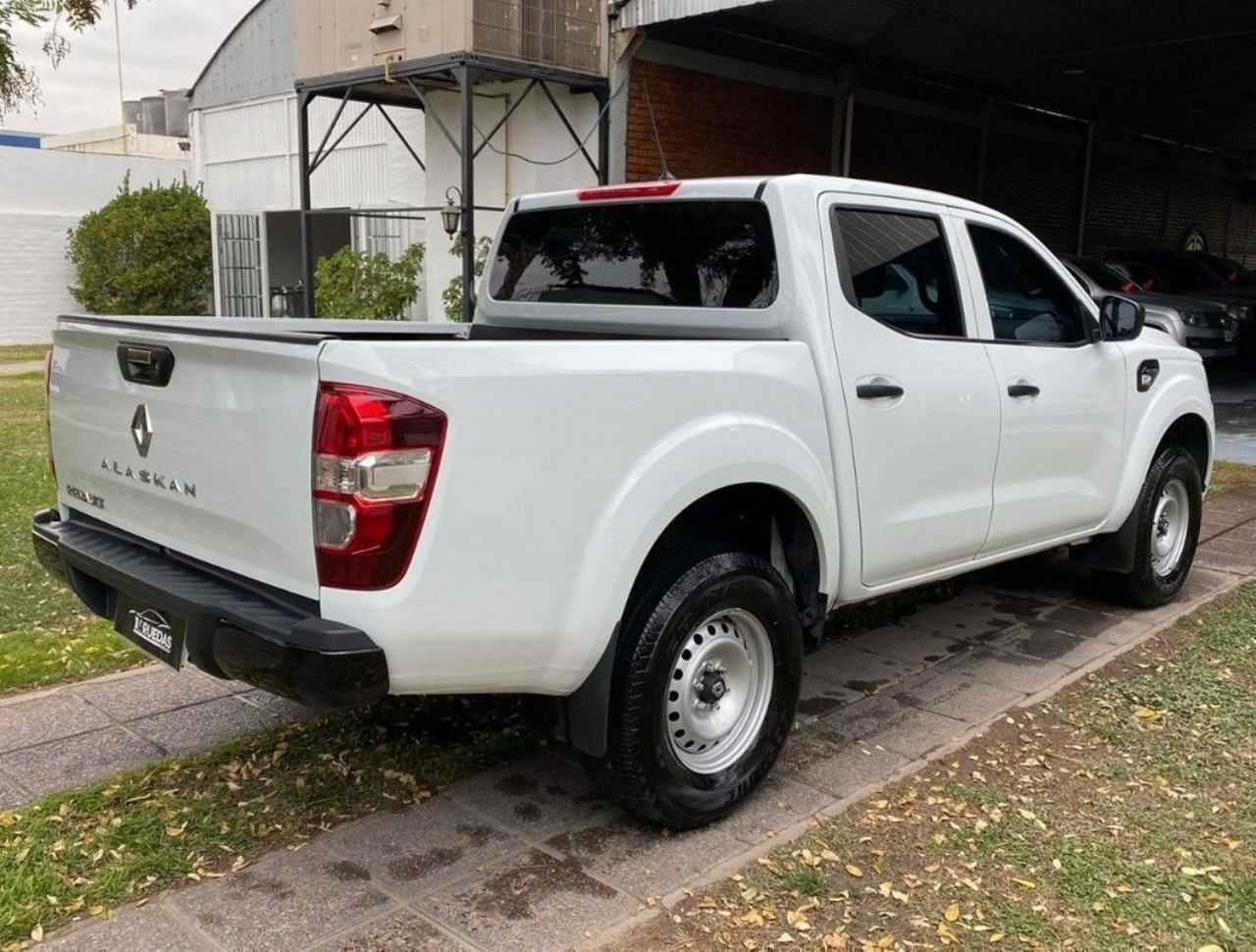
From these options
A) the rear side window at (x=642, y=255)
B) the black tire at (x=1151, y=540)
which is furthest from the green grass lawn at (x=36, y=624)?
the black tire at (x=1151, y=540)

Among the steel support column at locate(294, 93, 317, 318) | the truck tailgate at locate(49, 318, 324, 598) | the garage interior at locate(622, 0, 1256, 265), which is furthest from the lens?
the steel support column at locate(294, 93, 317, 318)

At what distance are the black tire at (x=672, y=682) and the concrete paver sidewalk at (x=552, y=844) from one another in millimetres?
141

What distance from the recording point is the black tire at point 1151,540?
19.1ft

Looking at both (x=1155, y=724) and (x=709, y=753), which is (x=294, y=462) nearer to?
(x=709, y=753)

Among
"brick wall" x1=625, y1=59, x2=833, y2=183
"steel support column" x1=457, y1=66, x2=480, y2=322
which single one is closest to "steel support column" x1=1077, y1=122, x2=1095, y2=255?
"brick wall" x1=625, y1=59, x2=833, y2=183

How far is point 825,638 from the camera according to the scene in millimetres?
5660

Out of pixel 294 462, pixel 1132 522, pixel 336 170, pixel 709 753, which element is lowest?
pixel 709 753

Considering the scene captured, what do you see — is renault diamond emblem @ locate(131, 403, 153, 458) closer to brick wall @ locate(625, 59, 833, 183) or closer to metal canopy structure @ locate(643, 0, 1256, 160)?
metal canopy structure @ locate(643, 0, 1256, 160)

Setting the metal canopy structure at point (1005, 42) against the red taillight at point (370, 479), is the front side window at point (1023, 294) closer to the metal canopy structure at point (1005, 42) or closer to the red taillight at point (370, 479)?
the red taillight at point (370, 479)

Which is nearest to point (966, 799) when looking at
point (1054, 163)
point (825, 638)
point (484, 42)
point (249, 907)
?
point (825, 638)

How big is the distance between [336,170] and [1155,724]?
1725 centimetres

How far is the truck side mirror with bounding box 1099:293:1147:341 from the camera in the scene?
5344 mm

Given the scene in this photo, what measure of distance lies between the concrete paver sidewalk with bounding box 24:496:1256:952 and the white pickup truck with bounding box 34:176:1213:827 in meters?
0.22

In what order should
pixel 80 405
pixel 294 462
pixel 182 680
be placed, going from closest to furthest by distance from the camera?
1. pixel 294 462
2. pixel 80 405
3. pixel 182 680
